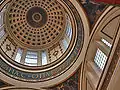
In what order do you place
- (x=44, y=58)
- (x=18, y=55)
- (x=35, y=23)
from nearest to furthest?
(x=18, y=55) → (x=44, y=58) → (x=35, y=23)

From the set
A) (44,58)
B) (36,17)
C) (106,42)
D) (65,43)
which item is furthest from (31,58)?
(106,42)

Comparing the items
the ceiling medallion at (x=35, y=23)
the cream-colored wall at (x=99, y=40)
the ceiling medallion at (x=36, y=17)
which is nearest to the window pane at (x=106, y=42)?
the cream-colored wall at (x=99, y=40)

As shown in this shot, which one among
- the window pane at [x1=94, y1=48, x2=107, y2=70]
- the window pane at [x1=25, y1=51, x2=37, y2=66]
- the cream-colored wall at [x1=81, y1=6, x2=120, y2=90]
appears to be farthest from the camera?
the window pane at [x1=25, y1=51, x2=37, y2=66]

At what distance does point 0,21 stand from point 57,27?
10.0 ft

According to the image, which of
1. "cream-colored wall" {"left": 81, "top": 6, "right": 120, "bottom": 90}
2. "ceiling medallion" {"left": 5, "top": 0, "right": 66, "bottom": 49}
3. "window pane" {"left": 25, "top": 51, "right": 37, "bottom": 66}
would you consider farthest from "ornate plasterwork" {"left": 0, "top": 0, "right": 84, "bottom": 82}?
"ceiling medallion" {"left": 5, "top": 0, "right": 66, "bottom": 49}

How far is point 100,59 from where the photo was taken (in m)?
9.23

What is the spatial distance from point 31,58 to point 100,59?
4.47 meters

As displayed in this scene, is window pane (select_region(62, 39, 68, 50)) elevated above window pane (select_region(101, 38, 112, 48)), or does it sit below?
below

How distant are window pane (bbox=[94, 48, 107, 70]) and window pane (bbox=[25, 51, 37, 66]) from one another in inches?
135

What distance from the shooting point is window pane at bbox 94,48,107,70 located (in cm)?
888

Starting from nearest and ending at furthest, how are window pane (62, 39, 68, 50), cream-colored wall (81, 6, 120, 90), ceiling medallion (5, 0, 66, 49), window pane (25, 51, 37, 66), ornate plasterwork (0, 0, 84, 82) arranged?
cream-colored wall (81, 6, 120, 90), ornate plasterwork (0, 0, 84, 82), window pane (62, 39, 68, 50), window pane (25, 51, 37, 66), ceiling medallion (5, 0, 66, 49)

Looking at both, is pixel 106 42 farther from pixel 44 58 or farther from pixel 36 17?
pixel 36 17

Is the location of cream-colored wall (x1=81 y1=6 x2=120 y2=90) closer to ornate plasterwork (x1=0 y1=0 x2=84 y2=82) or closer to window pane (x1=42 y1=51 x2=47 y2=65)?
ornate plasterwork (x1=0 y1=0 x2=84 y2=82)

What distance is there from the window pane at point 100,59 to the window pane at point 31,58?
3.42m
